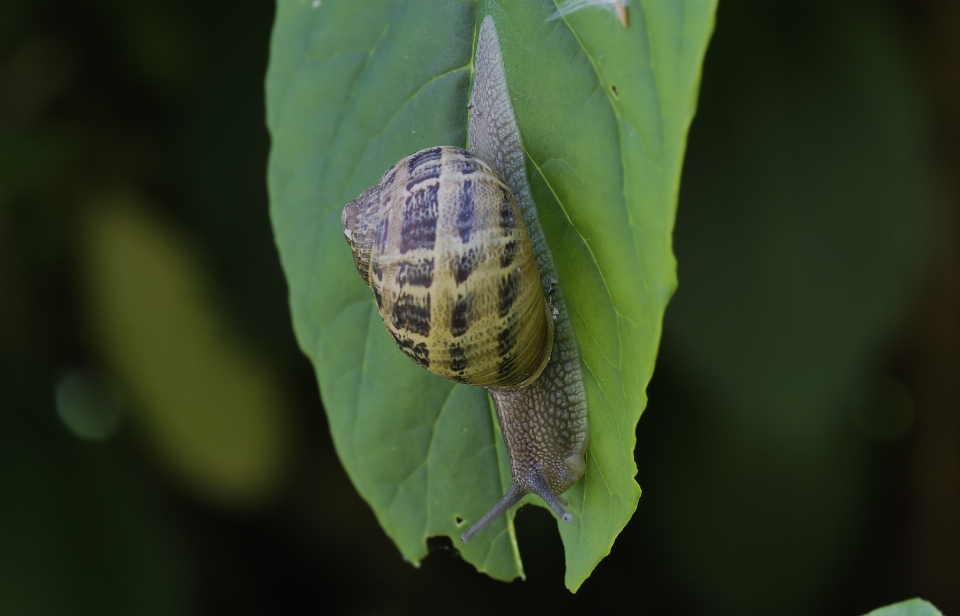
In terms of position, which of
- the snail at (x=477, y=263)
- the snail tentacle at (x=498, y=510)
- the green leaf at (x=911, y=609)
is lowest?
the green leaf at (x=911, y=609)

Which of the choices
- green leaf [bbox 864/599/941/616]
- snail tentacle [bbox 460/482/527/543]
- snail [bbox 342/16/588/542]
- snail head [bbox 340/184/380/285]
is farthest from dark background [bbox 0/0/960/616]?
green leaf [bbox 864/599/941/616]

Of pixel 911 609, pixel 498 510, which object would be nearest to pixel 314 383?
pixel 498 510

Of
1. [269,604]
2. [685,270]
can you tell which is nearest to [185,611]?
[269,604]

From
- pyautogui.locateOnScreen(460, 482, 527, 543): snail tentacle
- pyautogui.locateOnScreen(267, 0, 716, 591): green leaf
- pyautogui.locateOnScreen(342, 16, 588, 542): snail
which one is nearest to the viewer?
pyautogui.locateOnScreen(267, 0, 716, 591): green leaf

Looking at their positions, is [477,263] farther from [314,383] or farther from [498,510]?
[314,383]

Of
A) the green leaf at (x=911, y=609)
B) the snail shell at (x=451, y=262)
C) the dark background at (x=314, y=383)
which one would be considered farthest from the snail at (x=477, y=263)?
the dark background at (x=314, y=383)

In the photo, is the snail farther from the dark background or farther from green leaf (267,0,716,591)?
the dark background

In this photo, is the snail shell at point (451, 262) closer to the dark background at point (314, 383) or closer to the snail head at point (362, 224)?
the snail head at point (362, 224)

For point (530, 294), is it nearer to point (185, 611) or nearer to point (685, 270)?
point (685, 270)
